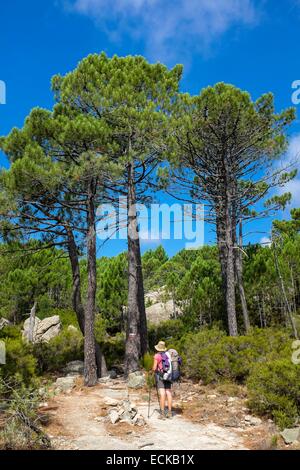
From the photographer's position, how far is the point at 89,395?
428 inches

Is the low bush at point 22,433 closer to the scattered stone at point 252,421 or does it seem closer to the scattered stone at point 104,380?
the scattered stone at point 252,421

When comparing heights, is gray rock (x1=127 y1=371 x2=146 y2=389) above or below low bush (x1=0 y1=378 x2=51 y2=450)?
below

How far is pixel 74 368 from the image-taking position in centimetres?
1416

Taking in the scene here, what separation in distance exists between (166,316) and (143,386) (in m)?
14.7

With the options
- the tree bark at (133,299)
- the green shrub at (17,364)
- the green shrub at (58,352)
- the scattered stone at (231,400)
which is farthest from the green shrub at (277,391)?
the green shrub at (58,352)

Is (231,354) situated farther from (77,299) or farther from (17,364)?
(77,299)

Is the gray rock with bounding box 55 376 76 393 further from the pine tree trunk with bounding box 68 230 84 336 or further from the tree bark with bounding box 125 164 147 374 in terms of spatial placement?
the pine tree trunk with bounding box 68 230 84 336

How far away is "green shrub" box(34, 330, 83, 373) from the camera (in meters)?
14.7

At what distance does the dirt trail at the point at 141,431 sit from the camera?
6.33 meters

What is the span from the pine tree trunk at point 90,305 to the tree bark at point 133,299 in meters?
1.16

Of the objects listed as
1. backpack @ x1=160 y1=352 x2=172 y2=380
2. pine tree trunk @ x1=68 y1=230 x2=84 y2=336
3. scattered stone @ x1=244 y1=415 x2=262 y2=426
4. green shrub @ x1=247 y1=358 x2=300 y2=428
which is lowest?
scattered stone @ x1=244 y1=415 x2=262 y2=426

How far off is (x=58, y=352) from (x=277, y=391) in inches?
382

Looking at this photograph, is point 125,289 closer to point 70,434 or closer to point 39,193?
point 39,193

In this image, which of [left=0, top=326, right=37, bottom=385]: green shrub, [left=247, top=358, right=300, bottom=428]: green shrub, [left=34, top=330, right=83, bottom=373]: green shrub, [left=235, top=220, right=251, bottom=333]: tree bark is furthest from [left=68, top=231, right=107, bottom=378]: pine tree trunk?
[left=247, top=358, right=300, bottom=428]: green shrub
